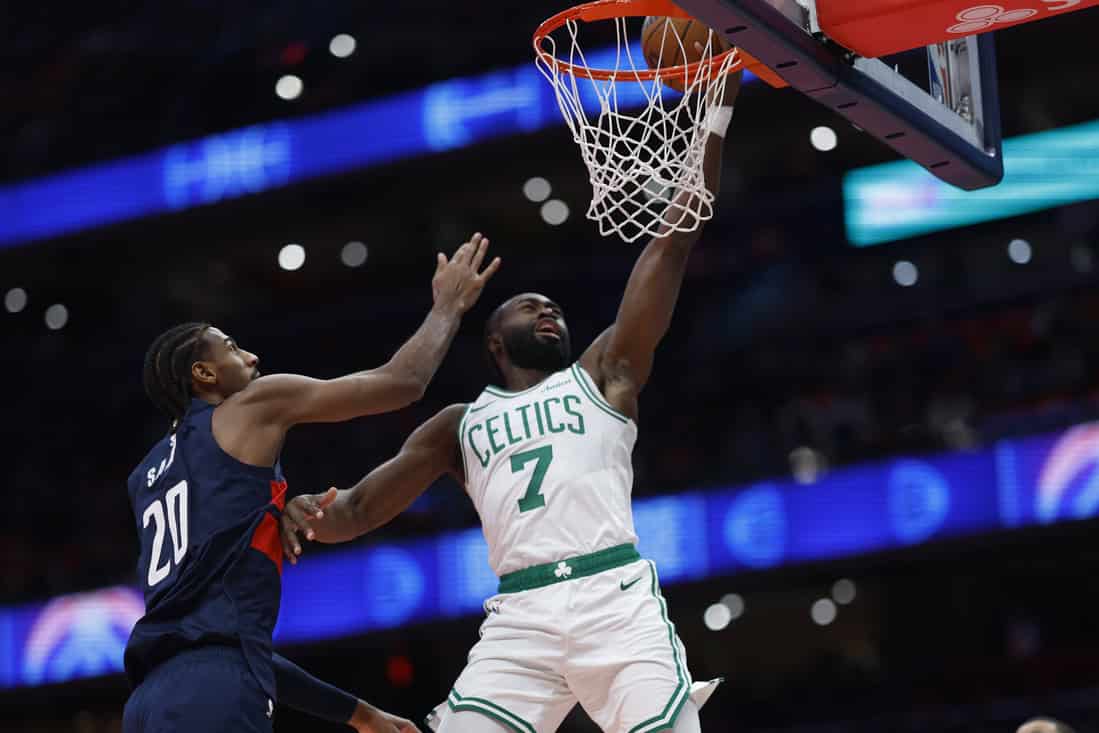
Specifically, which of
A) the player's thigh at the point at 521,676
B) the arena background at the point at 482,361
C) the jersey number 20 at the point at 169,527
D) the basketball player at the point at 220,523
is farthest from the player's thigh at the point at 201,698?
the arena background at the point at 482,361

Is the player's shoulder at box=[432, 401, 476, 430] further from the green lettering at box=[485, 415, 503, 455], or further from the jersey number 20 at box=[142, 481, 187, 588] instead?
the jersey number 20 at box=[142, 481, 187, 588]

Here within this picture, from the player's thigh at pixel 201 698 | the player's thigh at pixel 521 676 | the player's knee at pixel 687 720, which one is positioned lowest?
the player's knee at pixel 687 720

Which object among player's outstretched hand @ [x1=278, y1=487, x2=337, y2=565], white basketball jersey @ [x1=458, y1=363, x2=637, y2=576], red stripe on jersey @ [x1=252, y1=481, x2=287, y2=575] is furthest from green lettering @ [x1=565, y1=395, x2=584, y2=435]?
red stripe on jersey @ [x1=252, y1=481, x2=287, y2=575]

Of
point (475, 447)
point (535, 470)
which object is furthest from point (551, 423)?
point (475, 447)

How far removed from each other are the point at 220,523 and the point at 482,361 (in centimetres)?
1125

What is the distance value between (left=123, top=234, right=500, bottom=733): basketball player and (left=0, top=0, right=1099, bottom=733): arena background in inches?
360

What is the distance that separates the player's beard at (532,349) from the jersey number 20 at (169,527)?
4.74 ft

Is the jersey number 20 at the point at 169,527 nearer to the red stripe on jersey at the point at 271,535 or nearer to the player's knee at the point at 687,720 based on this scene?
the red stripe on jersey at the point at 271,535

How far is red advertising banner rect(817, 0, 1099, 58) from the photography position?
4562 mm

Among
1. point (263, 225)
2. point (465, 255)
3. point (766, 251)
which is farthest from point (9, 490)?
point (465, 255)

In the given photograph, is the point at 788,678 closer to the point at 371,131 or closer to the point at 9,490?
the point at 371,131

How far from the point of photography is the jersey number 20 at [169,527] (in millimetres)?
4344

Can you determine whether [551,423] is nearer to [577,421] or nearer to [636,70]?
[577,421]

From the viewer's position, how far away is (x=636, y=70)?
5223 millimetres
